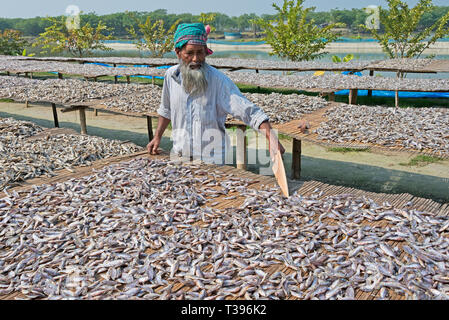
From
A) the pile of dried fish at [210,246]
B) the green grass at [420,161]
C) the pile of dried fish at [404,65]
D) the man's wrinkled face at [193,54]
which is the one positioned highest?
the man's wrinkled face at [193,54]

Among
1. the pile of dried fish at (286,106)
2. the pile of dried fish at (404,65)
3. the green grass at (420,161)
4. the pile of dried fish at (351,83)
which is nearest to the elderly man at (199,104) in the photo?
the pile of dried fish at (286,106)

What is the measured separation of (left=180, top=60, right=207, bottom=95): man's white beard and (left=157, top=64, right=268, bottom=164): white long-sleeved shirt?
5 centimetres

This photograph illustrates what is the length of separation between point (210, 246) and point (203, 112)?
1.74 meters

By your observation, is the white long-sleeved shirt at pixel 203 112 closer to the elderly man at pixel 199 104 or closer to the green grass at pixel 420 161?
the elderly man at pixel 199 104

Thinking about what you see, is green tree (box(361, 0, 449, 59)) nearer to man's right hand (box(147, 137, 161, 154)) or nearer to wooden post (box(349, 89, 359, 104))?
wooden post (box(349, 89, 359, 104))

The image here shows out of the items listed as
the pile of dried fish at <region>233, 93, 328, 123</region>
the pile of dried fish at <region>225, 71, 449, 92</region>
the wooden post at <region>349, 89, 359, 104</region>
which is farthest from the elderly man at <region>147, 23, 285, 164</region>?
the wooden post at <region>349, 89, 359, 104</region>

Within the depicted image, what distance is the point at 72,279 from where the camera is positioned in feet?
7.18

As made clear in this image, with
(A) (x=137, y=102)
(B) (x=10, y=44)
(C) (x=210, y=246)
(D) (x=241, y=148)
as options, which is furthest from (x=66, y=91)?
(B) (x=10, y=44)

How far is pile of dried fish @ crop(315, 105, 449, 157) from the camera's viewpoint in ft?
16.6

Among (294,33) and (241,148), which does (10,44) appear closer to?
Result: (294,33)

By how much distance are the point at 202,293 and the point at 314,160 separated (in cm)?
648

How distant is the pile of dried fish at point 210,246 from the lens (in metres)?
2.10

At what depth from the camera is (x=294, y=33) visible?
1978 centimetres
